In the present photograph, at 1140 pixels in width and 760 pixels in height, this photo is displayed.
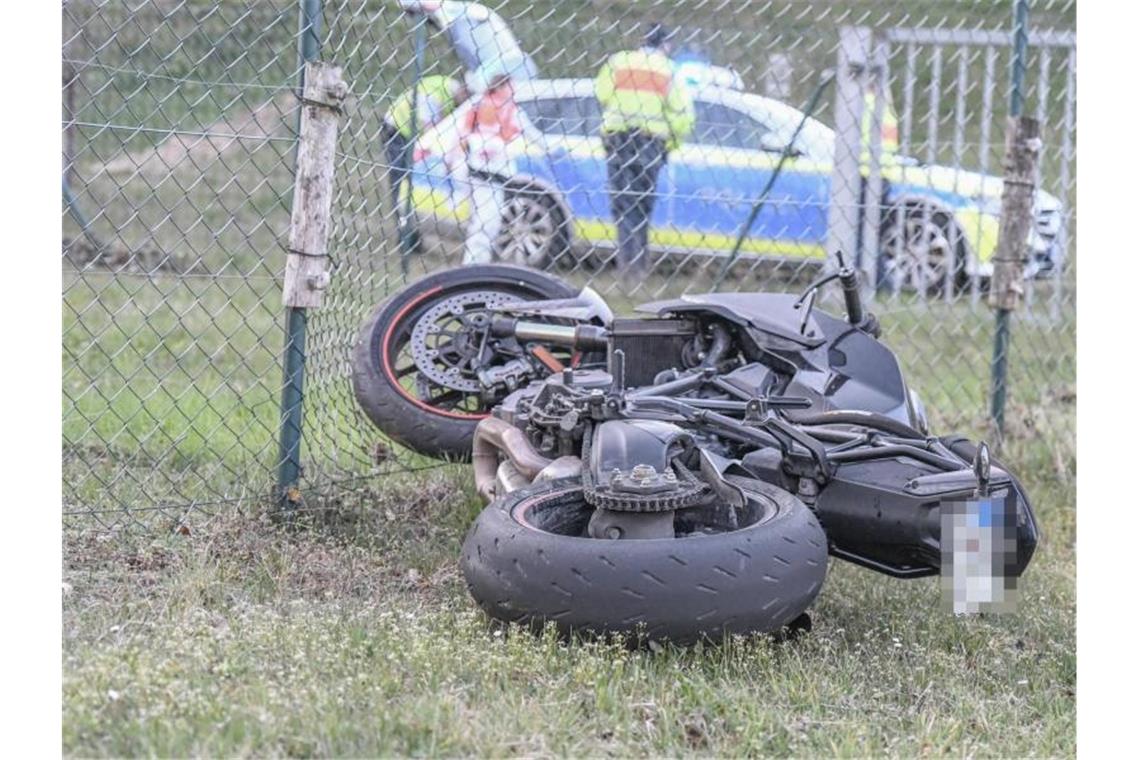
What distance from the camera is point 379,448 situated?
5.56 metres

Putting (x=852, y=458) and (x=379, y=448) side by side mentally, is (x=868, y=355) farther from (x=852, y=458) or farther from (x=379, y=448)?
(x=379, y=448)

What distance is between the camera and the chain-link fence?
5.18 m

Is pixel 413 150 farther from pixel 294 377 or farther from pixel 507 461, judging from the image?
pixel 507 461

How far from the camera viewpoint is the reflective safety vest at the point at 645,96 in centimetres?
683

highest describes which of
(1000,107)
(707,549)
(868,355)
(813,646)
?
(1000,107)

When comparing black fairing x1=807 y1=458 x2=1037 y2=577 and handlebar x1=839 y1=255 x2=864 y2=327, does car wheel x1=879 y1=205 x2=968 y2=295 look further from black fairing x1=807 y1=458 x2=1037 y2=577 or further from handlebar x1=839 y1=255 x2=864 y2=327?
black fairing x1=807 y1=458 x2=1037 y2=577

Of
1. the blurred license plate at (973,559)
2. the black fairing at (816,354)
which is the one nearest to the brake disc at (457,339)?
the black fairing at (816,354)

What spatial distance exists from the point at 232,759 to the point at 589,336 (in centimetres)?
249

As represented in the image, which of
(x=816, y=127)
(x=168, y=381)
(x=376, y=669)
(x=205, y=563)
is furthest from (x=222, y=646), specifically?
(x=816, y=127)

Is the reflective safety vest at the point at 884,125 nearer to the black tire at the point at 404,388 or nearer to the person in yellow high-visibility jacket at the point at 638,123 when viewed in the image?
the person in yellow high-visibility jacket at the point at 638,123

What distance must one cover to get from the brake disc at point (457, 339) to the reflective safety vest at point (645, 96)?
1.63 metres

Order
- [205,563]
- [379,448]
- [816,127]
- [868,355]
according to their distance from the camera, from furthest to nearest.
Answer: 1. [816,127]
2. [379,448]
3. [868,355]
4. [205,563]

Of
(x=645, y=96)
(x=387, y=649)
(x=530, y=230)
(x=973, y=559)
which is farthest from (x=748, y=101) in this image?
(x=387, y=649)

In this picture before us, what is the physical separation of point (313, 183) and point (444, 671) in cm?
201
